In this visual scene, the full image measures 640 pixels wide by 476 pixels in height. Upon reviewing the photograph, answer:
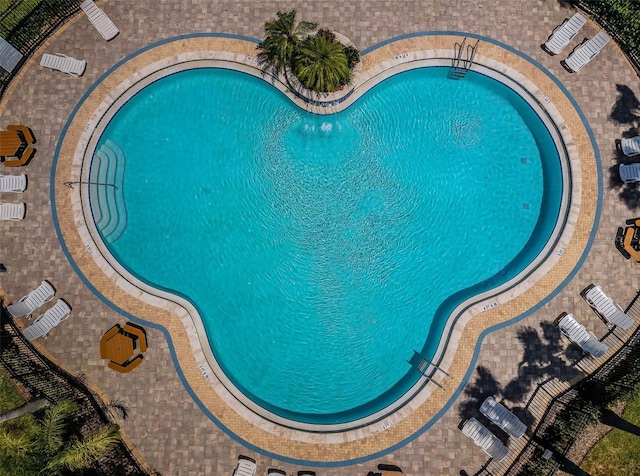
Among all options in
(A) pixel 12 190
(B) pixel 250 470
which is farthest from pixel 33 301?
(B) pixel 250 470

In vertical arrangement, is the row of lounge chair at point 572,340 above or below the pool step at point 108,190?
below

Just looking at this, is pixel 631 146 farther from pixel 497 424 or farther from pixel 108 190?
pixel 108 190

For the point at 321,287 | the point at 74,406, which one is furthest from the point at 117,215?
the point at 321,287

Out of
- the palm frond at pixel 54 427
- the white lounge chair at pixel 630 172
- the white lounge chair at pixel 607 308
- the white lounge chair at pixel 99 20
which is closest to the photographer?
the palm frond at pixel 54 427

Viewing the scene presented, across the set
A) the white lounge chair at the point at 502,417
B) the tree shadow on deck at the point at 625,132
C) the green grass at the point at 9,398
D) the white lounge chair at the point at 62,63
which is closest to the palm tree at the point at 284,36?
the white lounge chair at the point at 62,63

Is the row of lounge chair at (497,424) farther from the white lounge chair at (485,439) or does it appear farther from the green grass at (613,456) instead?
the green grass at (613,456)

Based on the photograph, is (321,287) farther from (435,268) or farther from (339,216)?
(435,268)
